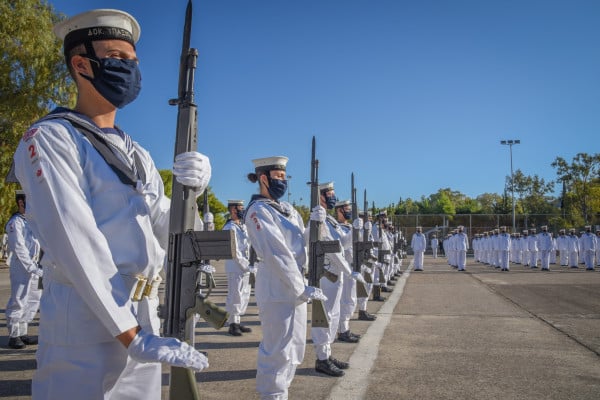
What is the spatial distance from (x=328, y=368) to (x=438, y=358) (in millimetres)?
1747

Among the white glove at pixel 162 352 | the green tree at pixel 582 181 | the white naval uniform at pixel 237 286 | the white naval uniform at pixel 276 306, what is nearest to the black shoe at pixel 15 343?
the white naval uniform at pixel 237 286

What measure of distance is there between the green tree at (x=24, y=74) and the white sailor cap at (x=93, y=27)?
64.0 feet

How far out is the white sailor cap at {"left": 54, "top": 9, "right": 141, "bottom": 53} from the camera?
7.13ft

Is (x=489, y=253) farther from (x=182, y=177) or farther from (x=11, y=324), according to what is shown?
(x=182, y=177)

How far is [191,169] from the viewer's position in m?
2.27

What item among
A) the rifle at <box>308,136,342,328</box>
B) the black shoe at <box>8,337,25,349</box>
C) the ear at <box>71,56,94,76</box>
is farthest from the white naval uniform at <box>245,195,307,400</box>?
the black shoe at <box>8,337,25,349</box>

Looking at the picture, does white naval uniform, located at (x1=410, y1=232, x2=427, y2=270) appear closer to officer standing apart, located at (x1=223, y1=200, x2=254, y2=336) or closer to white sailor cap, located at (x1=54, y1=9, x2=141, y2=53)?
officer standing apart, located at (x1=223, y1=200, x2=254, y2=336)

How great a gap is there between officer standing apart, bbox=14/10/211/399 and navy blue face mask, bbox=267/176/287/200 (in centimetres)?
277

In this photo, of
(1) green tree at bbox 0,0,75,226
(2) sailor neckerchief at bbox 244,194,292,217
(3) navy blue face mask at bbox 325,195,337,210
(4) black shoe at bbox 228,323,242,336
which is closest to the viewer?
(2) sailor neckerchief at bbox 244,194,292,217

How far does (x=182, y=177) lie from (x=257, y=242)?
2.31 meters

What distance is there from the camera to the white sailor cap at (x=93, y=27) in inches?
85.5

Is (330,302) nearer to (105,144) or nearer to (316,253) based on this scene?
(316,253)

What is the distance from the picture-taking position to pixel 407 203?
259 ft

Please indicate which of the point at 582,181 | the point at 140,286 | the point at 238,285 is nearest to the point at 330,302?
the point at 238,285
